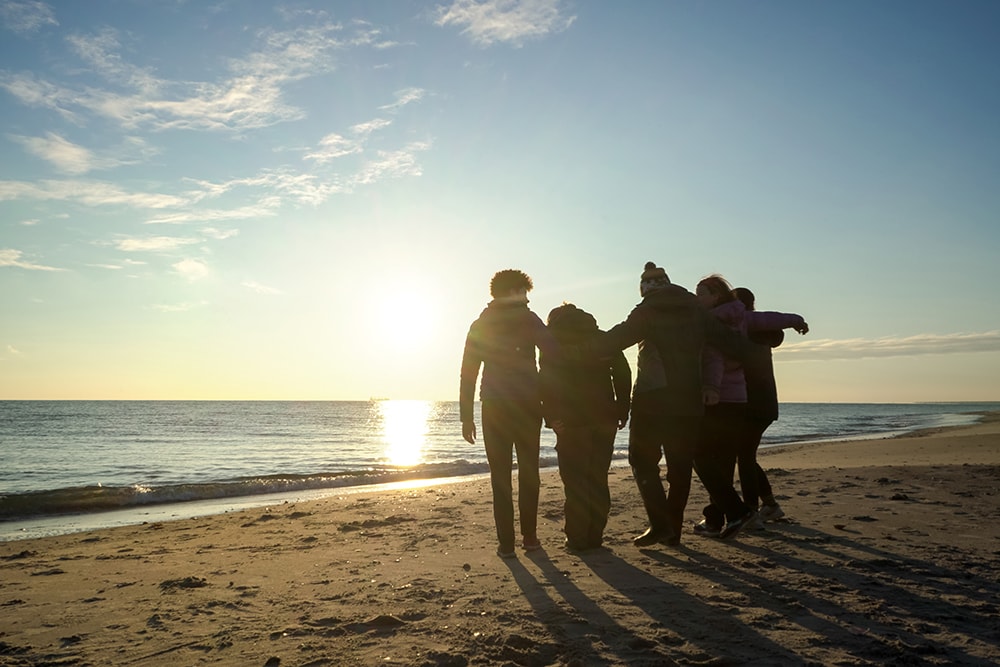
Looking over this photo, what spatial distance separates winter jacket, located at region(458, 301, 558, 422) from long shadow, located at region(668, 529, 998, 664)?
1.71 m

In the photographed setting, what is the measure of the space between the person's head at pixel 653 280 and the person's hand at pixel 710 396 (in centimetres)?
89

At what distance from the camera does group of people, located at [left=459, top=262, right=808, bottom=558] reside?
5.53 metres

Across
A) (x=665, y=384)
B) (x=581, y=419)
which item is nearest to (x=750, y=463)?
(x=665, y=384)

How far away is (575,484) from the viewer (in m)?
5.77

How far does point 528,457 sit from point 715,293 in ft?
6.95

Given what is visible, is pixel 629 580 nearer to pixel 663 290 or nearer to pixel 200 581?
pixel 663 290

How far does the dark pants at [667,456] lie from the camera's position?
18.0 ft

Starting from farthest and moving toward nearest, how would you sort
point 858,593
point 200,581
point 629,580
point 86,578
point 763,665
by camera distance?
1. point 86,578
2. point 200,581
3. point 629,580
4. point 858,593
5. point 763,665

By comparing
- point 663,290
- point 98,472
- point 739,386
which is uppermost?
point 663,290

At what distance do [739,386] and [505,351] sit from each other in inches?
78.1

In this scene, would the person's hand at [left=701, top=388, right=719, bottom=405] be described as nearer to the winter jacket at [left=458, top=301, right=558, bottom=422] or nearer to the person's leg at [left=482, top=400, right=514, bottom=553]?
the winter jacket at [left=458, top=301, right=558, bottom=422]

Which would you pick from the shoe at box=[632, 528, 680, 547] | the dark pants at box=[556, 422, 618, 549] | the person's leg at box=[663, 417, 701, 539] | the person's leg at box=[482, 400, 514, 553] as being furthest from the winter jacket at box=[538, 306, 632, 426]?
the shoe at box=[632, 528, 680, 547]

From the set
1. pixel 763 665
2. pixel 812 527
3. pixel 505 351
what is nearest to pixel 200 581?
pixel 505 351

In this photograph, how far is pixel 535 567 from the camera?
5098mm
